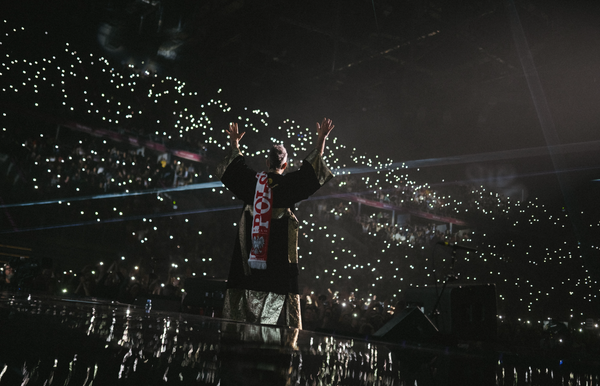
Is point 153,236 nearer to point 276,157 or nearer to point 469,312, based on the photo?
point 276,157

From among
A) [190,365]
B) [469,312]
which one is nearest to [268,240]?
[190,365]

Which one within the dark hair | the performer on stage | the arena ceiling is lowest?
the performer on stage

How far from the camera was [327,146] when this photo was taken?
13.9m

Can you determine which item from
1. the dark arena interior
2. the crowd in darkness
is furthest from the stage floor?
the crowd in darkness

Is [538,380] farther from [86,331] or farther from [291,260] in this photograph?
[291,260]

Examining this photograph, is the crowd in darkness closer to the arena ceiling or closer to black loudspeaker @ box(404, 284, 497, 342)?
black loudspeaker @ box(404, 284, 497, 342)

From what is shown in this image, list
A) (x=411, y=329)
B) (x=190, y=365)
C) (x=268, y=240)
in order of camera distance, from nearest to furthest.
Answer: (x=190, y=365), (x=268, y=240), (x=411, y=329)

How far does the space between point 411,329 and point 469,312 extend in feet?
6.96

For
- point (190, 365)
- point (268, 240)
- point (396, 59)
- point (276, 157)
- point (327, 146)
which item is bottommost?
point (190, 365)

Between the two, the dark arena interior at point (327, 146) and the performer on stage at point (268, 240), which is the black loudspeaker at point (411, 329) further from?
the performer on stage at point (268, 240)

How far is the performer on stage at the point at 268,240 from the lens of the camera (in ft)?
8.92

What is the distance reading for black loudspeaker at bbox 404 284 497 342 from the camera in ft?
15.4

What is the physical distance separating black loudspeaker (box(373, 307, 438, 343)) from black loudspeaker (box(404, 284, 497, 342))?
62.0 inches

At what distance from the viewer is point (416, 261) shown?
41.4 feet
